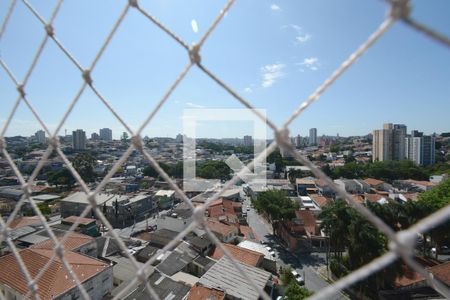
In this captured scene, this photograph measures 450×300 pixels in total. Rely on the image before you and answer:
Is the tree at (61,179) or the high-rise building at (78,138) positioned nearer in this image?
the tree at (61,179)

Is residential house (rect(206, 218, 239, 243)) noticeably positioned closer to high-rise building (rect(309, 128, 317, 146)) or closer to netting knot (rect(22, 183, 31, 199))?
netting knot (rect(22, 183, 31, 199))

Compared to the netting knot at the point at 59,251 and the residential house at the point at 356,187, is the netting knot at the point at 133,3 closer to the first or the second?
the netting knot at the point at 59,251

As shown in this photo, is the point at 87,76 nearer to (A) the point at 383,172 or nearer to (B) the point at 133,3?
(B) the point at 133,3

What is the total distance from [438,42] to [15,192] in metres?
20.3

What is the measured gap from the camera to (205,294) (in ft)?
16.5

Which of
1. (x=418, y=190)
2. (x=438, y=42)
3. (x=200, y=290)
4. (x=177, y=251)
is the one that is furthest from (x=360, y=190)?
(x=438, y=42)

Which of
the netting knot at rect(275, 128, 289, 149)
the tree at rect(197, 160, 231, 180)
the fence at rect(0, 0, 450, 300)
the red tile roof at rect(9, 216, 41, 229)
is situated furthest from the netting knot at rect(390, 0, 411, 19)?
the tree at rect(197, 160, 231, 180)

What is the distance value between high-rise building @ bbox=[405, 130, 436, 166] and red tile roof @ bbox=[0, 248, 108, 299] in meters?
29.9

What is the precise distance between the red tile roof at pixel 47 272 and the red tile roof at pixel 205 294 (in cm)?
168

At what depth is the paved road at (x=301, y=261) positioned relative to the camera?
674cm

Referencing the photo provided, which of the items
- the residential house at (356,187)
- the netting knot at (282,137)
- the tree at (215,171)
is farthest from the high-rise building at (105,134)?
the netting knot at (282,137)

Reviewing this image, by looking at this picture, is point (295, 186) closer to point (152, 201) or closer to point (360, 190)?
point (360, 190)

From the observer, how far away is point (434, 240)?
24.6 feet

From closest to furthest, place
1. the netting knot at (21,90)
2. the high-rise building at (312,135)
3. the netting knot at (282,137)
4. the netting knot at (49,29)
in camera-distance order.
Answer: the netting knot at (282,137) → the netting knot at (49,29) → the netting knot at (21,90) → the high-rise building at (312,135)
